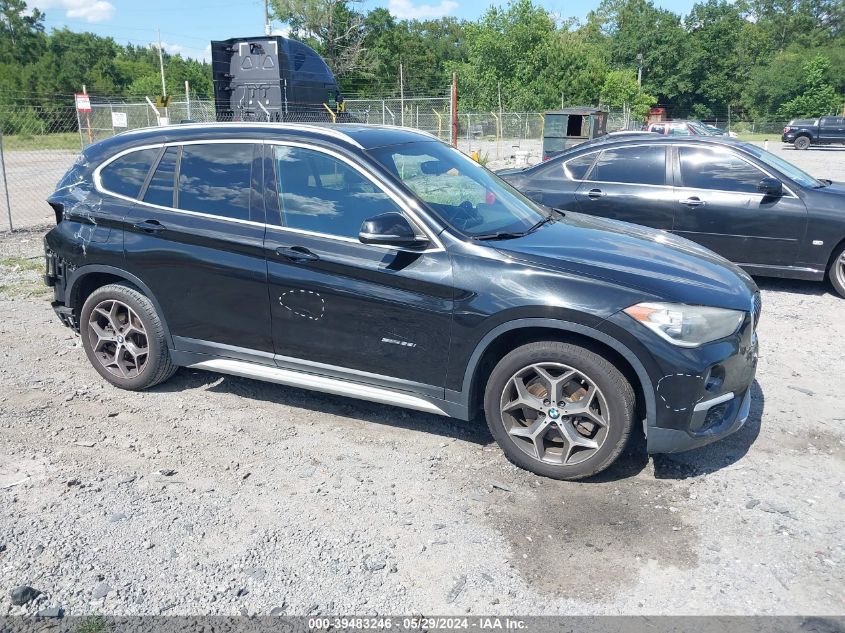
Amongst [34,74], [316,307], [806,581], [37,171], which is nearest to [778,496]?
[806,581]

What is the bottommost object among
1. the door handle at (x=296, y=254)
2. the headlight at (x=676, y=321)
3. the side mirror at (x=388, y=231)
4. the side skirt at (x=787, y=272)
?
the side skirt at (x=787, y=272)

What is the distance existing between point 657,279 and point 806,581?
1.56 meters

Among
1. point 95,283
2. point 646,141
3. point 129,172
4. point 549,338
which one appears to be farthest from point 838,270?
point 95,283

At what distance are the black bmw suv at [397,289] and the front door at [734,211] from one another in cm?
317

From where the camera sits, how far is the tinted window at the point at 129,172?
474cm

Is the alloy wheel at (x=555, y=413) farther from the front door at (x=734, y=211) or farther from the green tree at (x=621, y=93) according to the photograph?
the green tree at (x=621, y=93)

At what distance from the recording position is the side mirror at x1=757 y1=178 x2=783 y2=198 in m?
7.20

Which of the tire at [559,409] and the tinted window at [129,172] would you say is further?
the tinted window at [129,172]

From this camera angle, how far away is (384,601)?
288 cm

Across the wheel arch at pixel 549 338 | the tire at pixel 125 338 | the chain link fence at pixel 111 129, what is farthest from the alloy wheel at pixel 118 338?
the chain link fence at pixel 111 129

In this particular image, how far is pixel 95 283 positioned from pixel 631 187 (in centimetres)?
566

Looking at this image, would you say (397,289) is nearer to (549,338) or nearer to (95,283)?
(549,338)

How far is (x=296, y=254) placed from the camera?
4129 millimetres

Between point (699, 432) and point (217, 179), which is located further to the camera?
point (217, 179)
